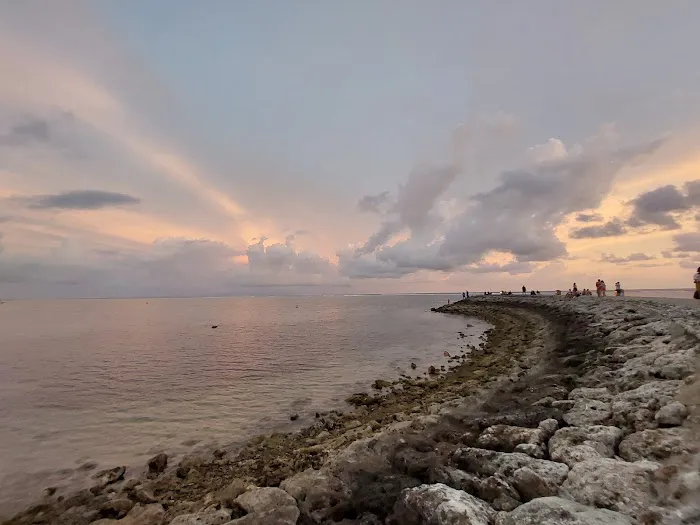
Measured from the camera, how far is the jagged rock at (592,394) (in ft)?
33.3

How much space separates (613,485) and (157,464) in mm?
11282

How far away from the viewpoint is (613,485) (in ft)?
18.4

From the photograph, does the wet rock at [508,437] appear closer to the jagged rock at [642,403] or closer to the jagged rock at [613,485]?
the jagged rock at [613,485]

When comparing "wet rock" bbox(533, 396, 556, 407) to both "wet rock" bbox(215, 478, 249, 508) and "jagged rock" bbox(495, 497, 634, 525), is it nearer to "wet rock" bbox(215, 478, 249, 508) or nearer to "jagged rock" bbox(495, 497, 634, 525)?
"jagged rock" bbox(495, 497, 634, 525)

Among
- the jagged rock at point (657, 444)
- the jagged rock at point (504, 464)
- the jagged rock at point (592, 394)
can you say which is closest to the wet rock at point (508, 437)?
the jagged rock at point (504, 464)

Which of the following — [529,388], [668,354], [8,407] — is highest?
[668,354]

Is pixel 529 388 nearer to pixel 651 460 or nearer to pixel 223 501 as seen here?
pixel 651 460

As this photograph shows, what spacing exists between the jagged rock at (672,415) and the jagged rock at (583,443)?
0.87 m

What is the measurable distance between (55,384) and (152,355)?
9.70 metres

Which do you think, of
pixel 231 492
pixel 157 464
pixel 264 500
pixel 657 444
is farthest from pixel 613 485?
pixel 157 464

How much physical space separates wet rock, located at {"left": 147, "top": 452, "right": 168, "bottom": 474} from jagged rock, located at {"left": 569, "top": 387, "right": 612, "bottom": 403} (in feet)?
39.6

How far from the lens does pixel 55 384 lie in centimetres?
2183

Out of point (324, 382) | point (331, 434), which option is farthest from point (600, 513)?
point (324, 382)

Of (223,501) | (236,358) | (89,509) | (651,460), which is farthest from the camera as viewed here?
(236,358)
